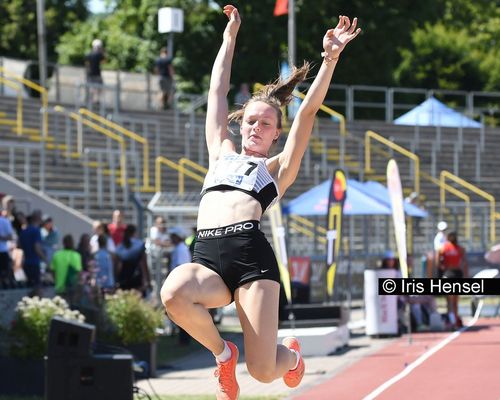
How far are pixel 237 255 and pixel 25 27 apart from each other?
4756 cm

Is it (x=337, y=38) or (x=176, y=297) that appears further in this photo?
(x=337, y=38)

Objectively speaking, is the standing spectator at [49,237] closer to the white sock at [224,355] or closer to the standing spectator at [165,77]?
the standing spectator at [165,77]

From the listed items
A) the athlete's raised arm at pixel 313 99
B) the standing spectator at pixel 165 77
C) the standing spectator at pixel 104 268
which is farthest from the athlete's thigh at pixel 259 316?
the standing spectator at pixel 165 77

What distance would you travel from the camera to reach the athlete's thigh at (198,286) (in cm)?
755

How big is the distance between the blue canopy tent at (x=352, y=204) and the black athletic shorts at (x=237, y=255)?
46.7 ft

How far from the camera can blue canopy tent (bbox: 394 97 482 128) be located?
3791 centimetres

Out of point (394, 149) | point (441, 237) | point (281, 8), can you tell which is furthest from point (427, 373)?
point (281, 8)

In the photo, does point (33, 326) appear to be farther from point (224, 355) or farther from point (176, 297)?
point (176, 297)

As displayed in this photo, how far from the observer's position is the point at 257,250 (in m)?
7.82

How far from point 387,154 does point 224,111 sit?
84.1 feet

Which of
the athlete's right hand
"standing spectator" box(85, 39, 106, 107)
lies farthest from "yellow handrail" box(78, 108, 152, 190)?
the athlete's right hand

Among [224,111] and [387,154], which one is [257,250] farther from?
[387,154]

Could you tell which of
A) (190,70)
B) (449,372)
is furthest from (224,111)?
(190,70)

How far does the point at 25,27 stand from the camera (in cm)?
5388
